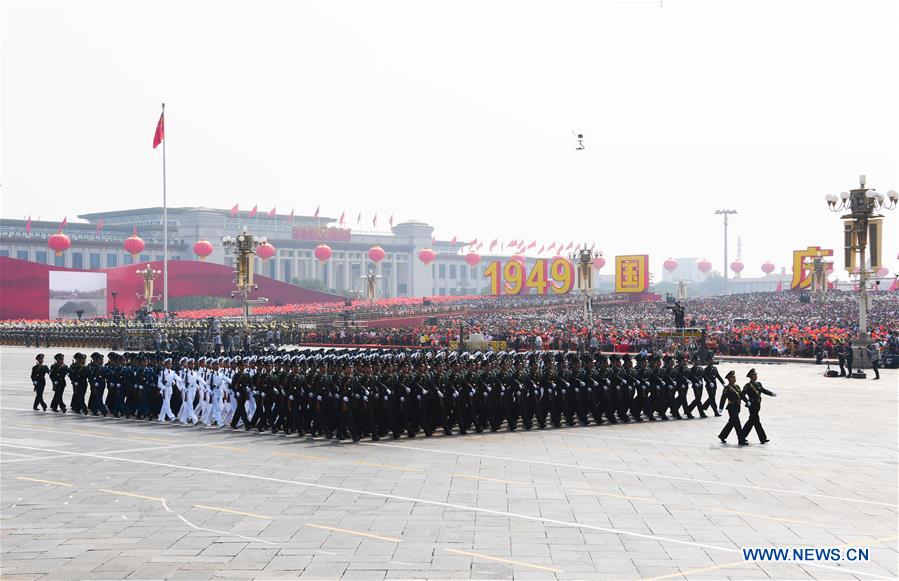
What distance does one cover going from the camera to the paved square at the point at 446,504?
357 inches

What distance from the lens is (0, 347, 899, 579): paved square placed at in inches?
357

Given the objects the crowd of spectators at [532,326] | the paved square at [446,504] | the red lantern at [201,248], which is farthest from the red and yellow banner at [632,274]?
the paved square at [446,504]

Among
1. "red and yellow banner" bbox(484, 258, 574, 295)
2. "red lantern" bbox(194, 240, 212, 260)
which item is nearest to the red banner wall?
"red lantern" bbox(194, 240, 212, 260)

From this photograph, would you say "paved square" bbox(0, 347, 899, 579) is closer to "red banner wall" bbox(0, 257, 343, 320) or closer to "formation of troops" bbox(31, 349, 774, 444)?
"formation of troops" bbox(31, 349, 774, 444)

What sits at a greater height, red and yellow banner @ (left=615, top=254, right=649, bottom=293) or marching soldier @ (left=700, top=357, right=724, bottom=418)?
red and yellow banner @ (left=615, top=254, right=649, bottom=293)

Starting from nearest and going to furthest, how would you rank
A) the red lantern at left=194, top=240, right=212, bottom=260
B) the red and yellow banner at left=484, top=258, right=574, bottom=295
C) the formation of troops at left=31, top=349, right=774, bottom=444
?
the formation of troops at left=31, top=349, right=774, bottom=444 < the red lantern at left=194, top=240, right=212, bottom=260 < the red and yellow banner at left=484, top=258, right=574, bottom=295

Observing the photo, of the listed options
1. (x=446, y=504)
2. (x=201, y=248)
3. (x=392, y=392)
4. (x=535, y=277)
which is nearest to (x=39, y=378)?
(x=392, y=392)

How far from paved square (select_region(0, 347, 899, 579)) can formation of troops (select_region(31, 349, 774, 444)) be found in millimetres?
704

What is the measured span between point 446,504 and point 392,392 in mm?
5909

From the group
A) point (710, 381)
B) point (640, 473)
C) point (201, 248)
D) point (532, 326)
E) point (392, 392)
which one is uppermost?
point (201, 248)

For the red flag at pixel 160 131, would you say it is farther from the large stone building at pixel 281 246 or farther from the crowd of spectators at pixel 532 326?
the large stone building at pixel 281 246

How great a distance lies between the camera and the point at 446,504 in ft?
38.5

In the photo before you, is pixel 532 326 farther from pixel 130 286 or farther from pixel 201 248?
pixel 201 248

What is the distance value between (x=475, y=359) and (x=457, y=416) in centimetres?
192
